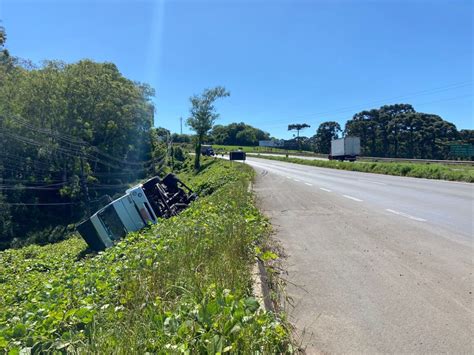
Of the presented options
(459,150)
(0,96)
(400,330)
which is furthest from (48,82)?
(459,150)

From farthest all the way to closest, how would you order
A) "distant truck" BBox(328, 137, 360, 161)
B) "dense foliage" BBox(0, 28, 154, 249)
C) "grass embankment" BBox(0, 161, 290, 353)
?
"distant truck" BBox(328, 137, 360, 161)
"dense foliage" BBox(0, 28, 154, 249)
"grass embankment" BBox(0, 161, 290, 353)

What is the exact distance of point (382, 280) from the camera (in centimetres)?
484

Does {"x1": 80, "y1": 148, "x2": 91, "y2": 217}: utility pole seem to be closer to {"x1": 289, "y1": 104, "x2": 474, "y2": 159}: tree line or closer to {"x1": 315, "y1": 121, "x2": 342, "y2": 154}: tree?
{"x1": 289, "y1": 104, "x2": 474, "y2": 159}: tree line

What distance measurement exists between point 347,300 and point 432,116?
296 ft

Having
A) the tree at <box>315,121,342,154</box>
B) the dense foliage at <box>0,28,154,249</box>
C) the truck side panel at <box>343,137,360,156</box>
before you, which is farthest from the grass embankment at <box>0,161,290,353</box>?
the tree at <box>315,121,342,154</box>

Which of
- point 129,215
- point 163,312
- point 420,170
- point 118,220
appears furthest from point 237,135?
point 163,312

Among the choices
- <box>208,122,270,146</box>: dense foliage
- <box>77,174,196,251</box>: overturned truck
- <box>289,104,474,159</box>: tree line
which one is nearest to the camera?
<box>77,174,196,251</box>: overturned truck

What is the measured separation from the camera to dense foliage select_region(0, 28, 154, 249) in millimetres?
36438

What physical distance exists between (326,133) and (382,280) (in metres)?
113

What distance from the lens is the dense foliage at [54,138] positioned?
3644cm

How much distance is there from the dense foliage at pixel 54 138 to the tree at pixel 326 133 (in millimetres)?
78014

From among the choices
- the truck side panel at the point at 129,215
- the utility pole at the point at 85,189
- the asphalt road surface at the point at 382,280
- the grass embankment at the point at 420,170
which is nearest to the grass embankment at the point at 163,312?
the asphalt road surface at the point at 382,280

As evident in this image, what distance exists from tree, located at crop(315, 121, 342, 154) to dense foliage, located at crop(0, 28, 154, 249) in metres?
78.0

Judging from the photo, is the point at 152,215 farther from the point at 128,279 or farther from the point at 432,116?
the point at 432,116
